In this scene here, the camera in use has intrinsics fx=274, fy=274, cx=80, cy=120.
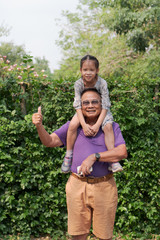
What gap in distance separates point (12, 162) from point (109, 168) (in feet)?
6.47

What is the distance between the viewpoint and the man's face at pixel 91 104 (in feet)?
8.18

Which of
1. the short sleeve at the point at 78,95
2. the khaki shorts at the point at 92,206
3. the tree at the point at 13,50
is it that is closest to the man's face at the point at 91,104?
the short sleeve at the point at 78,95

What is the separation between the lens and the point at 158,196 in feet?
14.3

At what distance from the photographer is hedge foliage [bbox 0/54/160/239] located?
13.3 ft

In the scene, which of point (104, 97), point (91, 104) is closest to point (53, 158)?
point (104, 97)

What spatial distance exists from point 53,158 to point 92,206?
1829 mm

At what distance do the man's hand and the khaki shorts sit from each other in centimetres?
21

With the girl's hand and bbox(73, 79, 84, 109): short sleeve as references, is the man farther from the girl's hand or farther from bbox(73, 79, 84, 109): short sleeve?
bbox(73, 79, 84, 109): short sleeve

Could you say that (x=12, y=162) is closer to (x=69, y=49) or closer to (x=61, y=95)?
(x=61, y=95)

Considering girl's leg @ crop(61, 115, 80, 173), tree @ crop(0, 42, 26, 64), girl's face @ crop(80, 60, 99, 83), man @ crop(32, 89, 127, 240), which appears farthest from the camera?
tree @ crop(0, 42, 26, 64)

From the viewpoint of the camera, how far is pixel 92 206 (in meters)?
2.46

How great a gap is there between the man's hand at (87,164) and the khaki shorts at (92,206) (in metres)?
0.21

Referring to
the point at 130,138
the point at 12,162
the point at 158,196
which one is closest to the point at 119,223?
the point at 158,196

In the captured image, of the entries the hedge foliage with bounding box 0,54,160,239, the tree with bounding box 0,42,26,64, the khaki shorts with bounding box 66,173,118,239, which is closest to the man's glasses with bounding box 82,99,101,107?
the khaki shorts with bounding box 66,173,118,239
